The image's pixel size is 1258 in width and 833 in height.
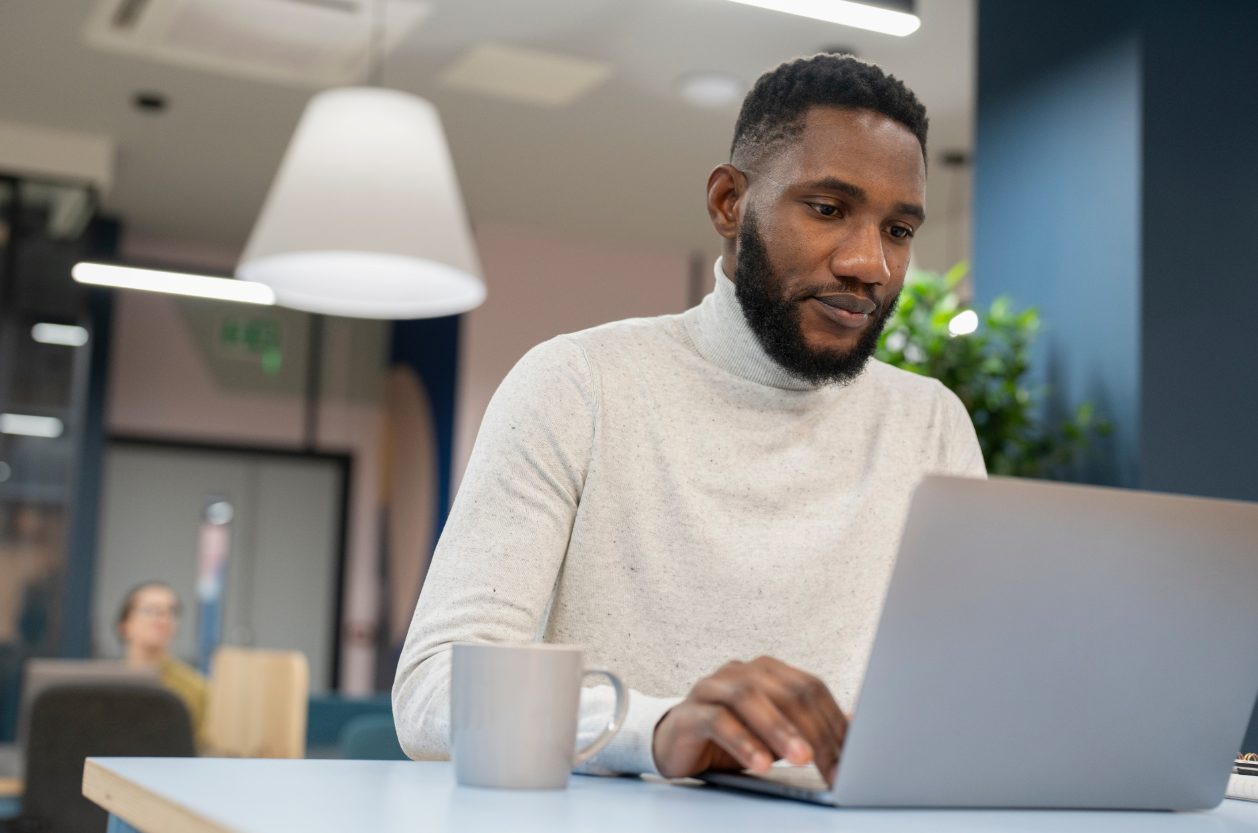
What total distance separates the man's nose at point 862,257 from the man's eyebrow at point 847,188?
0.09ft

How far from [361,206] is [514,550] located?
2.15 meters

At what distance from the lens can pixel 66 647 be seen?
22.8 feet

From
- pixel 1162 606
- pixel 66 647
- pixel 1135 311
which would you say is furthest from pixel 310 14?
pixel 1162 606

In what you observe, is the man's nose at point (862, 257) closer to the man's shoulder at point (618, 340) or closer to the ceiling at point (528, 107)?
the man's shoulder at point (618, 340)

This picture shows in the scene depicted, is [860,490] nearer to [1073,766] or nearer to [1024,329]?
[1073,766]

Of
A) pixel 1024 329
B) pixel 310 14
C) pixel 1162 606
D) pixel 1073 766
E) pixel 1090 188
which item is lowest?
pixel 1073 766

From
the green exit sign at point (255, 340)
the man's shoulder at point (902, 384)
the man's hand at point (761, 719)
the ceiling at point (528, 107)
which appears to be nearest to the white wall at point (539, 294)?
the ceiling at point (528, 107)

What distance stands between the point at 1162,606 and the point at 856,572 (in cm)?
57

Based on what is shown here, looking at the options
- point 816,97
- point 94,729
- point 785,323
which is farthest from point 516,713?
point 94,729

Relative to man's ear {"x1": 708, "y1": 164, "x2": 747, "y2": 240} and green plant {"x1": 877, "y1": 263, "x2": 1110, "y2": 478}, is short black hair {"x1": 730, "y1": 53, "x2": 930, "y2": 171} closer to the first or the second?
man's ear {"x1": 708, "y1": 164, "x2": 747, "y2": 240}

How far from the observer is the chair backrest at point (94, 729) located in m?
3.06

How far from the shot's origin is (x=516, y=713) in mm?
859

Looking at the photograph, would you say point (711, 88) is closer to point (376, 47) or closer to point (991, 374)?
point (376, 47)

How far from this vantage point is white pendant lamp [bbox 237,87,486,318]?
3236 millimetres
